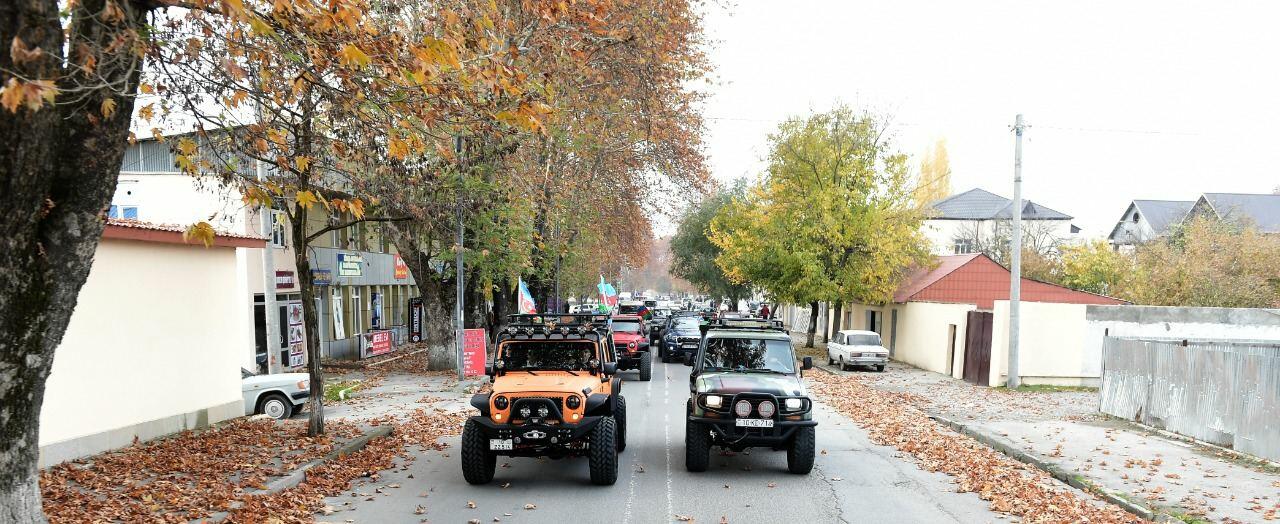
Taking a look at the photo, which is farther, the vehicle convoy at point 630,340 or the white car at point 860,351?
the white car at point 860,351

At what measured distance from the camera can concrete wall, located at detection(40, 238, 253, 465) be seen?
1055 centimetres

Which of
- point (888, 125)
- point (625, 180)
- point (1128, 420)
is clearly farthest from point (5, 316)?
point (888, 125)

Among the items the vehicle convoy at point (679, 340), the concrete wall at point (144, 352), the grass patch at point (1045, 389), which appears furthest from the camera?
the vehicle convoy at point (679, 340)

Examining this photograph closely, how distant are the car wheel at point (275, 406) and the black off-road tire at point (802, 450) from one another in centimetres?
1013

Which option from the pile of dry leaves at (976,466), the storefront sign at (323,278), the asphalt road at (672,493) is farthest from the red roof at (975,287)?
the asphalt road at (672,493)

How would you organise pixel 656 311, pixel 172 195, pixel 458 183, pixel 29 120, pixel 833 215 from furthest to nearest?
pixel 656 311, pixel 833 215, pixel 172 195, pixel 458 183, pixel 29 120

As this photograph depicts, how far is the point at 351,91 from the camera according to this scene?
8.20 metres

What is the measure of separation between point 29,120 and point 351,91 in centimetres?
318

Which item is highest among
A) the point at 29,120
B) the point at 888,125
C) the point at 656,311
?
the point at 888,125

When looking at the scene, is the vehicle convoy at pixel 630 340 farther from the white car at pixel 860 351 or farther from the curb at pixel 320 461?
the curb at pixel 320 461

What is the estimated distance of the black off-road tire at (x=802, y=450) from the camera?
10172 millimetres

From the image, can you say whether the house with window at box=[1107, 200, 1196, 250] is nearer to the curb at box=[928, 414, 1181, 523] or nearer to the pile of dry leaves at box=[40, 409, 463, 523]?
the curb at box=[928, 414, 1181, 523]

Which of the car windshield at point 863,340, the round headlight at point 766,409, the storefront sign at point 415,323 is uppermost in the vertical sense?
the round headlight at point 766,409

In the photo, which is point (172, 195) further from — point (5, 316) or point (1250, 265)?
point (1250, 265)
